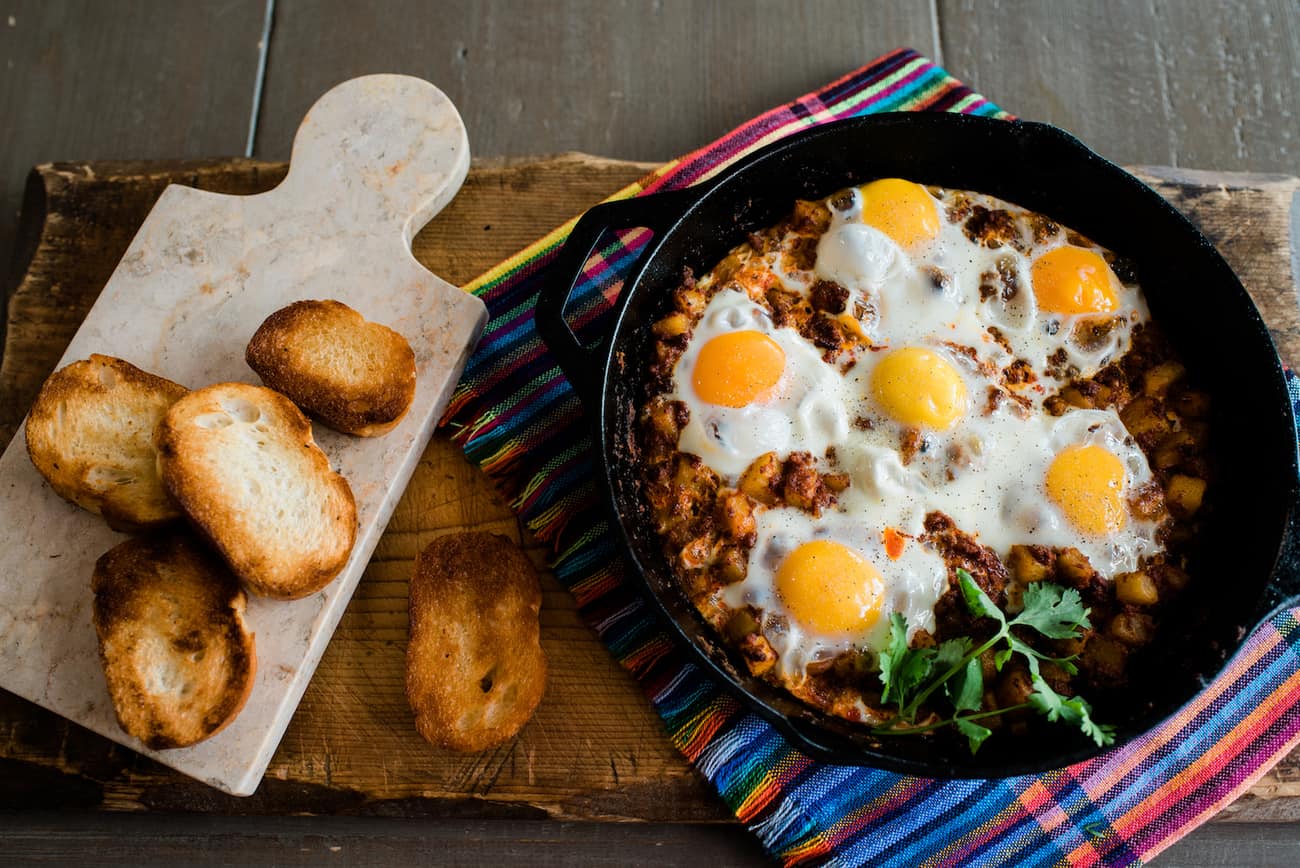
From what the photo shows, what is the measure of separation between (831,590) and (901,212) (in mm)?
1113

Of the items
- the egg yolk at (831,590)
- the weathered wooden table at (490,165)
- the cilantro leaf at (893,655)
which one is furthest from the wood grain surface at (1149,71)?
the cilantro leaf at (893,655)

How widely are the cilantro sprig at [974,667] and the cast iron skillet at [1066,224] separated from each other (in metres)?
0.09

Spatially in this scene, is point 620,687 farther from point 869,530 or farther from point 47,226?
point 47,226

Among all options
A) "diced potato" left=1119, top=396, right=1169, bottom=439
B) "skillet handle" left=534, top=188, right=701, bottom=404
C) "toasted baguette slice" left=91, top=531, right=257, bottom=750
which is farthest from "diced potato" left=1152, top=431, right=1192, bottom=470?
"toasted baguette slice" left=91, top=531, right=257, bottom=750

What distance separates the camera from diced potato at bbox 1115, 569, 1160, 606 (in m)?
2.58

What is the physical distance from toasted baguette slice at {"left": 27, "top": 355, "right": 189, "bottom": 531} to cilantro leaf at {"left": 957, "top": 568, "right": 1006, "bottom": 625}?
6.92 ft

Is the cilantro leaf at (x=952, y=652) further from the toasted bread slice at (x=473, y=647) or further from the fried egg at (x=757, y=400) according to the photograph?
the toasted bread slice at (x=473, y=647)

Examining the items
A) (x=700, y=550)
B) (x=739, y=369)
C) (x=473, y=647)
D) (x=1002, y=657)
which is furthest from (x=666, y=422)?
(x=1002, y=657)

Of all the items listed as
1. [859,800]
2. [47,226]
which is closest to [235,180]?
[47,226]

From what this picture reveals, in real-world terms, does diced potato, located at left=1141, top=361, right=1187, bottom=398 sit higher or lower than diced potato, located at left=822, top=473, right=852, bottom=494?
higher

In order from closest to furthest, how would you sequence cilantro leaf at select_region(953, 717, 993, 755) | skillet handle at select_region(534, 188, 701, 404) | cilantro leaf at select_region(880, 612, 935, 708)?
cilantro leaf at select_region(953, 717, 993, 755) < cilantro leaf at select_region(880, 612, 935, 708) < skillet handle at select_region(534, 188, 701, 404)

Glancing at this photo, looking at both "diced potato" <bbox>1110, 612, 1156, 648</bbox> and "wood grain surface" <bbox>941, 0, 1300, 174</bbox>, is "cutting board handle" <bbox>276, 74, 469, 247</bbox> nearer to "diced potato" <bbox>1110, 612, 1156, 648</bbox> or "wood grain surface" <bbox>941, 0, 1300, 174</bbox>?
"wood grain surface" <bbox>941, 0, 1300, 174</bbox>

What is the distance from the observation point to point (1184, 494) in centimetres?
269

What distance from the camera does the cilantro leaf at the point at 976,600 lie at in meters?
2.41
